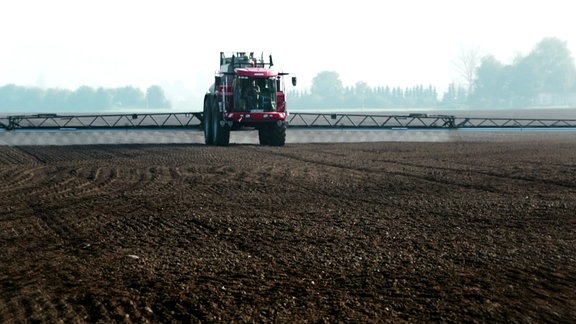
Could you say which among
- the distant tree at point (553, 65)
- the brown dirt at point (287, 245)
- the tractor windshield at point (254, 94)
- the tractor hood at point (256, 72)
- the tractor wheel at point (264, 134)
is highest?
the distant tree at point (553, 65)

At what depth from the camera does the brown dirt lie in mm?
6062

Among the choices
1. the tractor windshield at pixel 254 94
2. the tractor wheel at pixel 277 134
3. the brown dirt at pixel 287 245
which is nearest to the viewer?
the brown dirt at pixel 287 245

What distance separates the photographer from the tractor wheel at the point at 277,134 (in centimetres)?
2530

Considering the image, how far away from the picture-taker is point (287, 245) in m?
8.45

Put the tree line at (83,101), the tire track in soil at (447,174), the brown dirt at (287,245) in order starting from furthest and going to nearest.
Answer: the tree line at (83,101)
the tire track in soil at (447,174)
the brown dirt at (287,245)

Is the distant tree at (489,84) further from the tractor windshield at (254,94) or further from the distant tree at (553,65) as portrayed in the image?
the tractor windshield at (254,94)

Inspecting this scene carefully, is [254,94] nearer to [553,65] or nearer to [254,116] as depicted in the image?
[254,116]

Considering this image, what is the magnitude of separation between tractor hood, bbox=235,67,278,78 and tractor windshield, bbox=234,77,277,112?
0.24 meters

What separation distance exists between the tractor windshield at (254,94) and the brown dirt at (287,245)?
25.5ft

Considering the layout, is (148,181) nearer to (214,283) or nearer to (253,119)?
(214,283)

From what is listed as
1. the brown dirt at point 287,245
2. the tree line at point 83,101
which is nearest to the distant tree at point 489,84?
the tree line at point 83,101

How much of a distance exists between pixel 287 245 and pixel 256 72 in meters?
16.2

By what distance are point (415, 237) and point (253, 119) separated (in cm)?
1576

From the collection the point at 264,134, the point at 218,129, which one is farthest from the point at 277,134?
the point at 218,129
